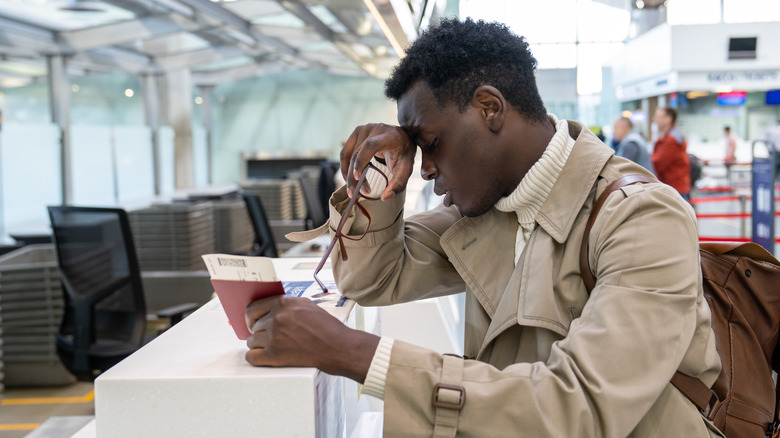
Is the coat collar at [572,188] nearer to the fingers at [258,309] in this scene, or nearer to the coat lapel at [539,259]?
the coat lapel at [539,259]

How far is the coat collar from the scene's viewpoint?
127 centimetres

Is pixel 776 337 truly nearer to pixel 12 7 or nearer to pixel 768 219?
pixel 768 219

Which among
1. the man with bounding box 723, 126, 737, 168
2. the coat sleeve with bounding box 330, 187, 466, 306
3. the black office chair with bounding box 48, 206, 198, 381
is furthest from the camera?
the man with bounding box 723, 126, 737, 168

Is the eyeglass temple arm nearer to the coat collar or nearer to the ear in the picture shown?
the ear

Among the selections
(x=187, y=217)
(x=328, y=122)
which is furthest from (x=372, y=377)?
(x=328, y=122)

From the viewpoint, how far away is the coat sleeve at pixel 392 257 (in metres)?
1.48

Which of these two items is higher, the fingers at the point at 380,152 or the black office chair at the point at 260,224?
the fingers at the point at 380,152

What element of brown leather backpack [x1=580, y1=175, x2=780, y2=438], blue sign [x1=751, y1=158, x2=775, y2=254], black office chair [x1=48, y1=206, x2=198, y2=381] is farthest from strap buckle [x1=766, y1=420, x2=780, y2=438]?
blue sign [x1=751, y1=158, x2=775, y2=254]

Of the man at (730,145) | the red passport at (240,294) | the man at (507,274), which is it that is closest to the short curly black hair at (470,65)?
the man at (507,274)

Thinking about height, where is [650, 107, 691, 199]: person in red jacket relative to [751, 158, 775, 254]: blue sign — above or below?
above

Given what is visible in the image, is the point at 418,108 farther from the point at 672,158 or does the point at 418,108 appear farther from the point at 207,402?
the point at 672,158

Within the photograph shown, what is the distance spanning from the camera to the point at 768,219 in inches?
275

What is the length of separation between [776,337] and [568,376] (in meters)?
0.69

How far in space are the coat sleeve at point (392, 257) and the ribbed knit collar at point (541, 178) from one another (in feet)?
0.96
